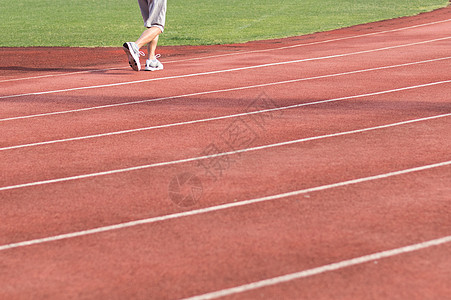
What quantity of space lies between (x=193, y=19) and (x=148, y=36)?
28.2ft

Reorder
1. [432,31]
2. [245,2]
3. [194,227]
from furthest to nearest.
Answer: [245,2]
[432,31]
[194,227]

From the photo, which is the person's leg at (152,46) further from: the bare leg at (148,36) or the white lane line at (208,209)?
the white lane line at (208,209)

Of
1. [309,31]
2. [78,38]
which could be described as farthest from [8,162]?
[309,31]

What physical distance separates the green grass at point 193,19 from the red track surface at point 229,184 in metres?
4.75

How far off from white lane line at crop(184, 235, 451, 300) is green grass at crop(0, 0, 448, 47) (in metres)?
9.70

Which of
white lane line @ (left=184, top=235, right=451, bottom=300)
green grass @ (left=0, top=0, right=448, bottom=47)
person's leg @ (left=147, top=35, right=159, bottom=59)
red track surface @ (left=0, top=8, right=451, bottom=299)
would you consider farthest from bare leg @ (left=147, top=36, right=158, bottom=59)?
white lane line @ (left=184, top=235, right=451, bottom=300)

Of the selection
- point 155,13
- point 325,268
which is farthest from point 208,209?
point 155,13

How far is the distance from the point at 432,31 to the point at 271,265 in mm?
11386

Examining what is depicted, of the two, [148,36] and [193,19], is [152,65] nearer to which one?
[148,36]

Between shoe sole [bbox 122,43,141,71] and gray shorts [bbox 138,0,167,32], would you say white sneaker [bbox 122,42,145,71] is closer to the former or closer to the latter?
shoe sole [bbox 122,43,141,71]

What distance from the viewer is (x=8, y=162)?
18.9 feet

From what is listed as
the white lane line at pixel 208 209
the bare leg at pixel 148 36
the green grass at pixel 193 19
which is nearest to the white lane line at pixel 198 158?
the white lane line at pixel 208 209

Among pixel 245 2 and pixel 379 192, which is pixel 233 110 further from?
pixel 245 2

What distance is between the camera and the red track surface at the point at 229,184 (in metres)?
3.54
